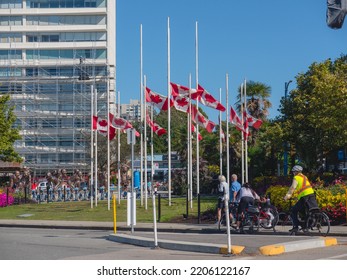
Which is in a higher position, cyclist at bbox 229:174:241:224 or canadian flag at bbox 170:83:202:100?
canadian flag at bbox 170:83:202:100

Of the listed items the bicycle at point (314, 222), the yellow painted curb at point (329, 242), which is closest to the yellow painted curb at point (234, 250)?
the yellow painted curb at point (329, 242)

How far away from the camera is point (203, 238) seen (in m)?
20.0

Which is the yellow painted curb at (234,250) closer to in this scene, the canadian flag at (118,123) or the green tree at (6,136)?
the canadian flag at (118,123)

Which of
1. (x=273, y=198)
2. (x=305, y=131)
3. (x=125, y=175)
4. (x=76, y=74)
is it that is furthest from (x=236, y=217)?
(x=76, y=74)

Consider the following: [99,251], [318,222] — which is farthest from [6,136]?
[99,251]

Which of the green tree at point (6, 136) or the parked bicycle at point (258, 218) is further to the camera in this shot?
the green tree at point (6, 136)

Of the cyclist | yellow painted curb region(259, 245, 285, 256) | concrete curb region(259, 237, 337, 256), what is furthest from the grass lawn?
yellow painted curb region(259, 245, 285, 256)

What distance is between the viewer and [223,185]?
2262 centimetres

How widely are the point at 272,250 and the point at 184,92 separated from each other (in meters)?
20.3

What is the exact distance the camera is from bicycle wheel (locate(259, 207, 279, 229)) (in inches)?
845

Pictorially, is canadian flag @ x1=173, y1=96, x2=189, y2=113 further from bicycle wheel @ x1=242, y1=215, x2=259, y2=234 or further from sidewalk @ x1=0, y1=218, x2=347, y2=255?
bicycle wheel @ x1=242, y1=215, x2=259, y2=234

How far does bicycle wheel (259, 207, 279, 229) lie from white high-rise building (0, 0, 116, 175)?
58819mm

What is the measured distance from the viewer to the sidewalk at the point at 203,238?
15.7m

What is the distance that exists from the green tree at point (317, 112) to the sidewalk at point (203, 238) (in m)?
13.0
